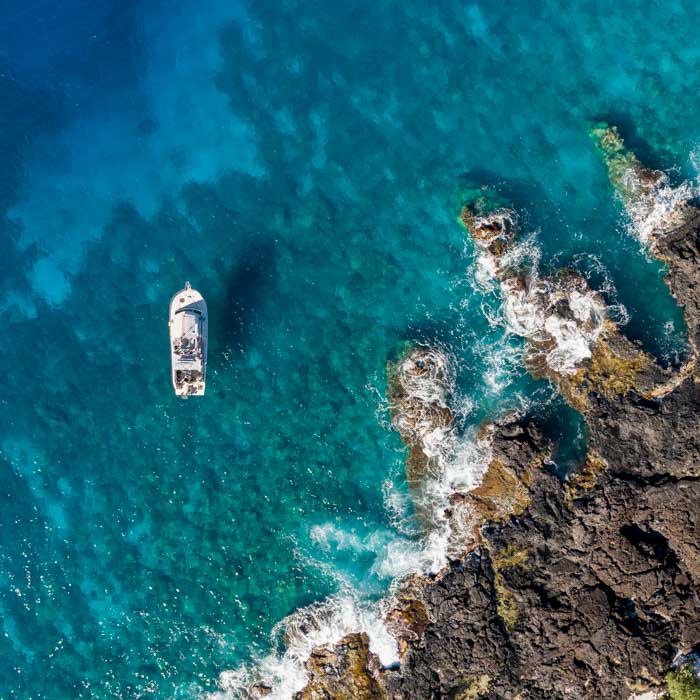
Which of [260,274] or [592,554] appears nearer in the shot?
[592,554]

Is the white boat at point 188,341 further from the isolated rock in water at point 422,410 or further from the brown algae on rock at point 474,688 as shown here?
the brown algae on rock at point 474,688

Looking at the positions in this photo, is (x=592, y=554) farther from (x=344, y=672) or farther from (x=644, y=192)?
(x=644, y=192)

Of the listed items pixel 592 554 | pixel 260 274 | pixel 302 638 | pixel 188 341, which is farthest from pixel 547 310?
pixel 302 638

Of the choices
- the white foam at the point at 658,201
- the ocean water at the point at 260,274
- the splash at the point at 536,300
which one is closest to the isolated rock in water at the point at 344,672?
the ocean water at the point at 260,274

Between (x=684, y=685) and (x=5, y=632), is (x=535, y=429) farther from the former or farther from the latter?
(x=5, y=632)

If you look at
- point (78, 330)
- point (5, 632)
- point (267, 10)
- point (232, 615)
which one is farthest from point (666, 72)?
point (5, 632)

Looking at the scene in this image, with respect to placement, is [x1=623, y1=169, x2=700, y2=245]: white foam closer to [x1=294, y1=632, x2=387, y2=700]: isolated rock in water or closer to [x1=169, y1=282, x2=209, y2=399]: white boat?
[x1=169, y1=282, x2=209, y2=399]: white boat
